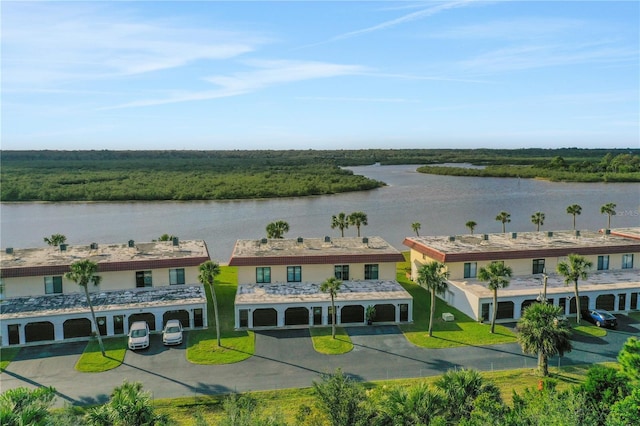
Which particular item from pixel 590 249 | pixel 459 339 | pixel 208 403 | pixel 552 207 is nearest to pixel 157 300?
pixel 208 403

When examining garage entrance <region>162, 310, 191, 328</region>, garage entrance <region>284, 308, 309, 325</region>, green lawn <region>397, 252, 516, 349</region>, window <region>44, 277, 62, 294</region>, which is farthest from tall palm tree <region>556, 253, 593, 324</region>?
window <region>44, 277, 62, 294</region>

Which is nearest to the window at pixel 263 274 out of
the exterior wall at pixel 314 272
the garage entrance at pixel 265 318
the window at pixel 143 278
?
the exterior wall at pixel 314 272

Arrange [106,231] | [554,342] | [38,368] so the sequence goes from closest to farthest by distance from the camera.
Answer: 1. [554,342]
2. [38,368]
3. [106,231]

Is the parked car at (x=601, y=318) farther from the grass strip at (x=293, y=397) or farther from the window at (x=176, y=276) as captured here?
the window at (x=176, y=276)

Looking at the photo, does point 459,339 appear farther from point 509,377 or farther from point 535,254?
point 535,254

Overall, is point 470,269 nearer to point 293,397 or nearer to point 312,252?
point 312,252

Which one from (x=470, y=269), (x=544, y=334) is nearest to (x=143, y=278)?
(x=470, y=269)
